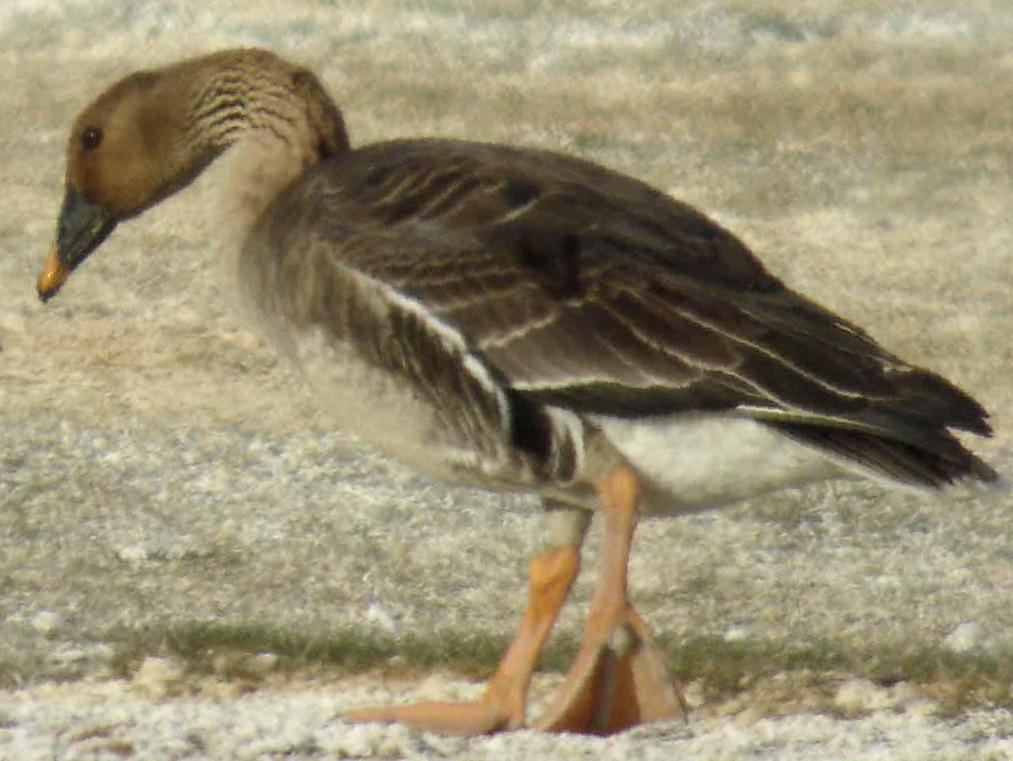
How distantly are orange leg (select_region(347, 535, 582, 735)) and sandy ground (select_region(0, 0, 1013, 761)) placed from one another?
0.32 ft

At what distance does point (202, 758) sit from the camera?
5805 mm

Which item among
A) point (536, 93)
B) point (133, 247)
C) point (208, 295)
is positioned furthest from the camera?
point (536, 93)

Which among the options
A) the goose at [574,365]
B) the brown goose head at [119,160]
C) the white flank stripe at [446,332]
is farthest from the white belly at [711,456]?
the brown goose head at [119,160]

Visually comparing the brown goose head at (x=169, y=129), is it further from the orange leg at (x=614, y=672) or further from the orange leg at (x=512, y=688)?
the orange leg at (x=614, y=672)

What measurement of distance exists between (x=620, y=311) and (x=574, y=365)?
0.19 metres

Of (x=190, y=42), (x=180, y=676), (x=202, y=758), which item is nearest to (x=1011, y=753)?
(x=202, y=758)

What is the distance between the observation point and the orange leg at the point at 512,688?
6246mm

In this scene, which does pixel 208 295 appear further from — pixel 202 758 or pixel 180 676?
pixel 202 758

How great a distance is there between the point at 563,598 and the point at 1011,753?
138 centimetres

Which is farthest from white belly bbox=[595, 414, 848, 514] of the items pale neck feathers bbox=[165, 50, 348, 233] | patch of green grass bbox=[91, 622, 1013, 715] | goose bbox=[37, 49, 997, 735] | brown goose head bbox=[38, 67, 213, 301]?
brown goose head bbox=[38, 67, 213, 301]

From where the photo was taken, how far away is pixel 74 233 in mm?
7145

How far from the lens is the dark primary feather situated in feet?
19.2

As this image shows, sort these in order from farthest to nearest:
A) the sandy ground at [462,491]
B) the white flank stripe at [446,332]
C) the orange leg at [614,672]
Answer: the sandy ground at [462,491] → the orange leg at [614,672] → the white flank stripe at [446,332]

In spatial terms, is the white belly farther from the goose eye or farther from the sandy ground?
the goose eye
